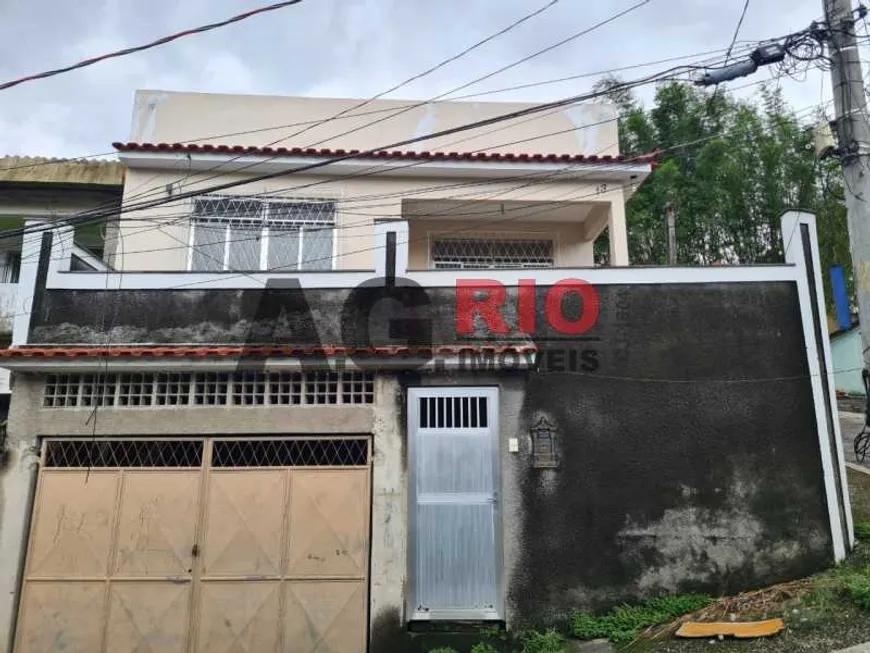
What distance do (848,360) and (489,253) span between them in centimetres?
1373

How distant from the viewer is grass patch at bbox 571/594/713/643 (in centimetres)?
621

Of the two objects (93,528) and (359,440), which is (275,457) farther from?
(93,528)

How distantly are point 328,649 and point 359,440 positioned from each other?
7.38ft

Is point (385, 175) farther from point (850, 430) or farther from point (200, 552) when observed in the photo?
point (850, 430)

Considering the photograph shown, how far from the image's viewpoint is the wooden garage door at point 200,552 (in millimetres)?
6406

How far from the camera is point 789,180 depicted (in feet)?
59.1

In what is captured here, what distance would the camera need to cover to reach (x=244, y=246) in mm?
9438

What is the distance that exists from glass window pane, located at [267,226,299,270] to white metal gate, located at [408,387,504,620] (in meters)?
3.72

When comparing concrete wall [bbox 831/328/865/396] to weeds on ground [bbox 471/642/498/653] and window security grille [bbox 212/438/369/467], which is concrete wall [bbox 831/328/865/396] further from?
window security grille [bbox 212/438/369/467]

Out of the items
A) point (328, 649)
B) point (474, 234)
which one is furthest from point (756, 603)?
point (474, 234)

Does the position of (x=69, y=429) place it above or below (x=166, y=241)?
below

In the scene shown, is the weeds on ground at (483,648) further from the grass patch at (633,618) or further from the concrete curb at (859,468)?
the concrete curb at (859,468)

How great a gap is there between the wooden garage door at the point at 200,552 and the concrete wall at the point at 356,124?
5.98 meters

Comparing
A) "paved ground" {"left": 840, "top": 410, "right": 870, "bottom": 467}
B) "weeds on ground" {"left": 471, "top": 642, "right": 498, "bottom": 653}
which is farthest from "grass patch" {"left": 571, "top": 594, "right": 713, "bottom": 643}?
"paved ground" {"left": 840, "top": 410, "right": 870, "bottom": 467}
